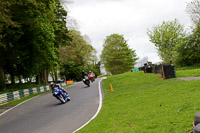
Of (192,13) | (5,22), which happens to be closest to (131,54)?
(192,13)

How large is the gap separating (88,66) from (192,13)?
135 feet

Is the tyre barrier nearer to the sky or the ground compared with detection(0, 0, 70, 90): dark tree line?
nearer to the ground

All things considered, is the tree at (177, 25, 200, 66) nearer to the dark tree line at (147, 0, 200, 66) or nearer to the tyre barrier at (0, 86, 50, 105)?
the dark tree line at (147, 0, 200, 66)

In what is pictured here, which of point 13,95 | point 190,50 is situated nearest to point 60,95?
point 13,95

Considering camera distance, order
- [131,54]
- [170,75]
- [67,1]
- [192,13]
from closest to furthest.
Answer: [170,75], [67,1], [192,13], [131,54]

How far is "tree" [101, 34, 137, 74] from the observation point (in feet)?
227

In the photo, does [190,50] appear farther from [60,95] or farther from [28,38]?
[60,95]

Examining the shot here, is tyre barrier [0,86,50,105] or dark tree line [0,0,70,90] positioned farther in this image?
dark tree line [0,0,70,90]

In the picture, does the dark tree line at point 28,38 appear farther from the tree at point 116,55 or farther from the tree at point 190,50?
the tree at point 116,55

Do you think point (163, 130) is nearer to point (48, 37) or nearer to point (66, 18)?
point (48, 37)

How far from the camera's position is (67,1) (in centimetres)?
2841

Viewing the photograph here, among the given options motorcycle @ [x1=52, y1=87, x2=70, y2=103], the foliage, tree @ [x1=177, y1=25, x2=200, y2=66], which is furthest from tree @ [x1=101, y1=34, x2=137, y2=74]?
motorcycle @ [x1=52, y1=87, x2=70, y2=103]

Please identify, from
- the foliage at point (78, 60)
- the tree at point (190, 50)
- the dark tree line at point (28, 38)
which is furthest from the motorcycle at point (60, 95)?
the foliage at point (78, 60)

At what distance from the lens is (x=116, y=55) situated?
6919cm
